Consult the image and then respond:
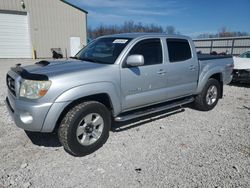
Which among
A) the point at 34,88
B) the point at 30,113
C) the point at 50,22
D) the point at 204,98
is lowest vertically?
the point at 204,98

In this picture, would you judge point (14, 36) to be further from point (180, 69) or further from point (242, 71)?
point (180, 69)

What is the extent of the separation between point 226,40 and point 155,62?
16304 millimetres

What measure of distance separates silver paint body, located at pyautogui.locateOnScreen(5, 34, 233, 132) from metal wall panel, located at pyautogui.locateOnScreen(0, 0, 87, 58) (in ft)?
62.8

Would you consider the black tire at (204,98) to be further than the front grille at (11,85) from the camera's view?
Yes

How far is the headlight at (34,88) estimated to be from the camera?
305cm

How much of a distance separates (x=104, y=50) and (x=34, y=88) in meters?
1.70

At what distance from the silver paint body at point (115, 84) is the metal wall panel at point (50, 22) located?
19.1 meters

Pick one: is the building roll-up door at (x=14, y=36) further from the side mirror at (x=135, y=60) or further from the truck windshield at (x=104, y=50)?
the side mirror at (x=135, y=60)

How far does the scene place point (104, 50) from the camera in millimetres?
4336

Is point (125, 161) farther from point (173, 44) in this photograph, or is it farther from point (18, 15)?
point (18, 15)

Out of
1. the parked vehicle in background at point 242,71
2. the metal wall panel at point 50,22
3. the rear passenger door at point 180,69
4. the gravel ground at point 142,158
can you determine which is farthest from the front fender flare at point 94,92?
the metal wall panel at point 50,22

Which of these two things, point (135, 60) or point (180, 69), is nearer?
point (135, 60)

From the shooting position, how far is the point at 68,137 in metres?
3.31

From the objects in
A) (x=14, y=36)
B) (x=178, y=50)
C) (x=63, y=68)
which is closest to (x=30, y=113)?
(x=63, y=68)
